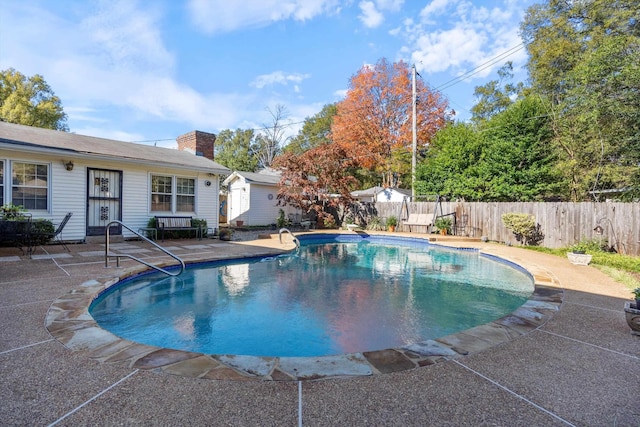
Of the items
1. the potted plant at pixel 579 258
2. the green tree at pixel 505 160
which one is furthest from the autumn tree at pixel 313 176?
the potted plant at pixel 579 258

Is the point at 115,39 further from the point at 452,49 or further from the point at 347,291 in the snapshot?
the point at 452,49

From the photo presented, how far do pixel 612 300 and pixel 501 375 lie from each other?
11.5 ft

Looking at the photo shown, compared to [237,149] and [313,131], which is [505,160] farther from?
[237,149]

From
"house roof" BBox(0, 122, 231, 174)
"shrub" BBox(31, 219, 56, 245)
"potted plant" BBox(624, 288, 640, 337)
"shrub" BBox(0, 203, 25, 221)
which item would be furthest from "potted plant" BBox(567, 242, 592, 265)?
"shrub" BBox(0, 203, 25, 221)

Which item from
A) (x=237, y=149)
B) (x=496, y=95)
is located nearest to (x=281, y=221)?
(x=496, y=95)

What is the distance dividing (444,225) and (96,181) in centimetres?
1285

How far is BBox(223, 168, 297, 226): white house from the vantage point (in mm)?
16891

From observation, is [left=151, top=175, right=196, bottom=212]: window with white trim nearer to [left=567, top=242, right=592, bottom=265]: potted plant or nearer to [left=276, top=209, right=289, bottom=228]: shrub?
[left=276, top=209, right=289, bottom=228]: shrub

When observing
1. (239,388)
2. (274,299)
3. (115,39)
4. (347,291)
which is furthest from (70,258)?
(115,39)

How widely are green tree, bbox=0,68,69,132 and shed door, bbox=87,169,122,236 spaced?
646 inches

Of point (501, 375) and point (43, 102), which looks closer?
point (501, 375)

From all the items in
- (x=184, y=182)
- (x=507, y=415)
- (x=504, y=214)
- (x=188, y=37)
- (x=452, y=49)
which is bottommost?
(x=507, y=415)

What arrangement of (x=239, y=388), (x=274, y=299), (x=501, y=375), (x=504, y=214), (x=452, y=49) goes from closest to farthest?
(x=239, y=388)
(x=501, y=375)
(x=274, y=299)
(x=504, y=214)
(x=452, y=49)

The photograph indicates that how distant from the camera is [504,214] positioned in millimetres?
11297
